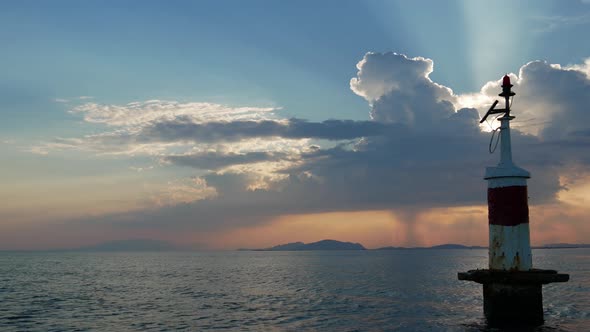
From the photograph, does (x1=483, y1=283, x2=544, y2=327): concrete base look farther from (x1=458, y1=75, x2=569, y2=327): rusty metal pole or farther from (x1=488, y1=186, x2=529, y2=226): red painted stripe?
(x1=488, y1=186, x2=529, y2=226): red painted stripe

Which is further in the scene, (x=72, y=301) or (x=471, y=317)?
(x=72, y=301)

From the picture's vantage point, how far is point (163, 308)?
140 feet

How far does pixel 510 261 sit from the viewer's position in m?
25.1

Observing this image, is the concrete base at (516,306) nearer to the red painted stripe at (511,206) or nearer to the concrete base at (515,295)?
the concrete base at (515,295)

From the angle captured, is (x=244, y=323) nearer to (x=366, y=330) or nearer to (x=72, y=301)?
(x=366, y=330)

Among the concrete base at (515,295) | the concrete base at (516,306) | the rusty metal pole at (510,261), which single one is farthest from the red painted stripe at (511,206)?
the concrete base at (516,306)

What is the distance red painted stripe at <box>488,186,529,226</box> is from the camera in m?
25.1

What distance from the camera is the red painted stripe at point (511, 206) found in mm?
25125

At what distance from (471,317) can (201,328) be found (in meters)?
17.9

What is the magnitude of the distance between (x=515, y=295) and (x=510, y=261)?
163 centimetres

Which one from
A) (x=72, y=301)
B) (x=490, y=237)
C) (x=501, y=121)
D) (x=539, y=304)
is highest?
(x=501, y=121)

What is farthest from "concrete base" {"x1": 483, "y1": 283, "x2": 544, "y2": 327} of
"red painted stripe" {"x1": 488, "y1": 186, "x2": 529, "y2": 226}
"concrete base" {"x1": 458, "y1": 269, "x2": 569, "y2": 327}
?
"red painted stripe" {"x1": 488, "y1": 186, "x2": 529, "y2": 226}

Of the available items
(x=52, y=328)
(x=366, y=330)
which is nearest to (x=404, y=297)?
(x=366, y=330)

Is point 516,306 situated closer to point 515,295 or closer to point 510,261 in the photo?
point 515,295
